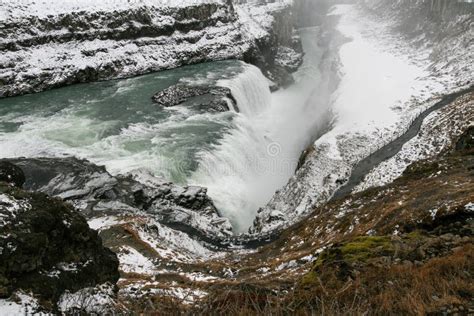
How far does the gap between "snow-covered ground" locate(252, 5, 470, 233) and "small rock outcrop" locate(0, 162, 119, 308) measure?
12.3m

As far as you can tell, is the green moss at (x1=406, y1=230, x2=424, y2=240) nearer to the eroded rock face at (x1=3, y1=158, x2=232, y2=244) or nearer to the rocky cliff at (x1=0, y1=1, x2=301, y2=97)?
the eroded rock face at (x1=3, y1=158, x2=232, y2=244)

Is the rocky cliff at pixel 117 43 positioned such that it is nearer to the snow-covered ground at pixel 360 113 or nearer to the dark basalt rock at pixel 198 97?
the dark basalt rock at pixel 198 97

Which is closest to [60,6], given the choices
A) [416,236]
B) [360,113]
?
[360,113]

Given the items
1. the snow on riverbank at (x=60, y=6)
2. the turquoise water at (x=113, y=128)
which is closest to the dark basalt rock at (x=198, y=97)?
the turquoise water at (x=113, y=128)

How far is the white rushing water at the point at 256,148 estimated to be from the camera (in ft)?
72.4

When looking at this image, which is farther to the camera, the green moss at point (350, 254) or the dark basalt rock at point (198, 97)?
the dark basalt rock at point (198, 97)

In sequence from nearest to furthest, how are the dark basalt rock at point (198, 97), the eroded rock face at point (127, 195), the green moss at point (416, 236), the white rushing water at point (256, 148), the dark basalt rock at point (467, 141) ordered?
1. the green moss at point (416, 236)
2. the dark basalt rock at point (467, 141)
3. the eroded rock face at point (127, 195)
4. the white rushing water at point (256, 148)
5. the dark basalt rock at point (198, 97)

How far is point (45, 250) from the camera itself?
16.2ft

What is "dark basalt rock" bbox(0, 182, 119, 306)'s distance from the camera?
14.5 ft

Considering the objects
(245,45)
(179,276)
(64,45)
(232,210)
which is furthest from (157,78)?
(179,276)

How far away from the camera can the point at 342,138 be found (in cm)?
2406

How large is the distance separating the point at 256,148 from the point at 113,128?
10.7m

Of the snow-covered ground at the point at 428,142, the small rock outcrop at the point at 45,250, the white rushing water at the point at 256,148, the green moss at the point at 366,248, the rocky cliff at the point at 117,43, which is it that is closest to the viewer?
the small rock outcrop at the point at 45,250

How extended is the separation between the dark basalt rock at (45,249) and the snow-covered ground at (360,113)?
1229 centimetres
